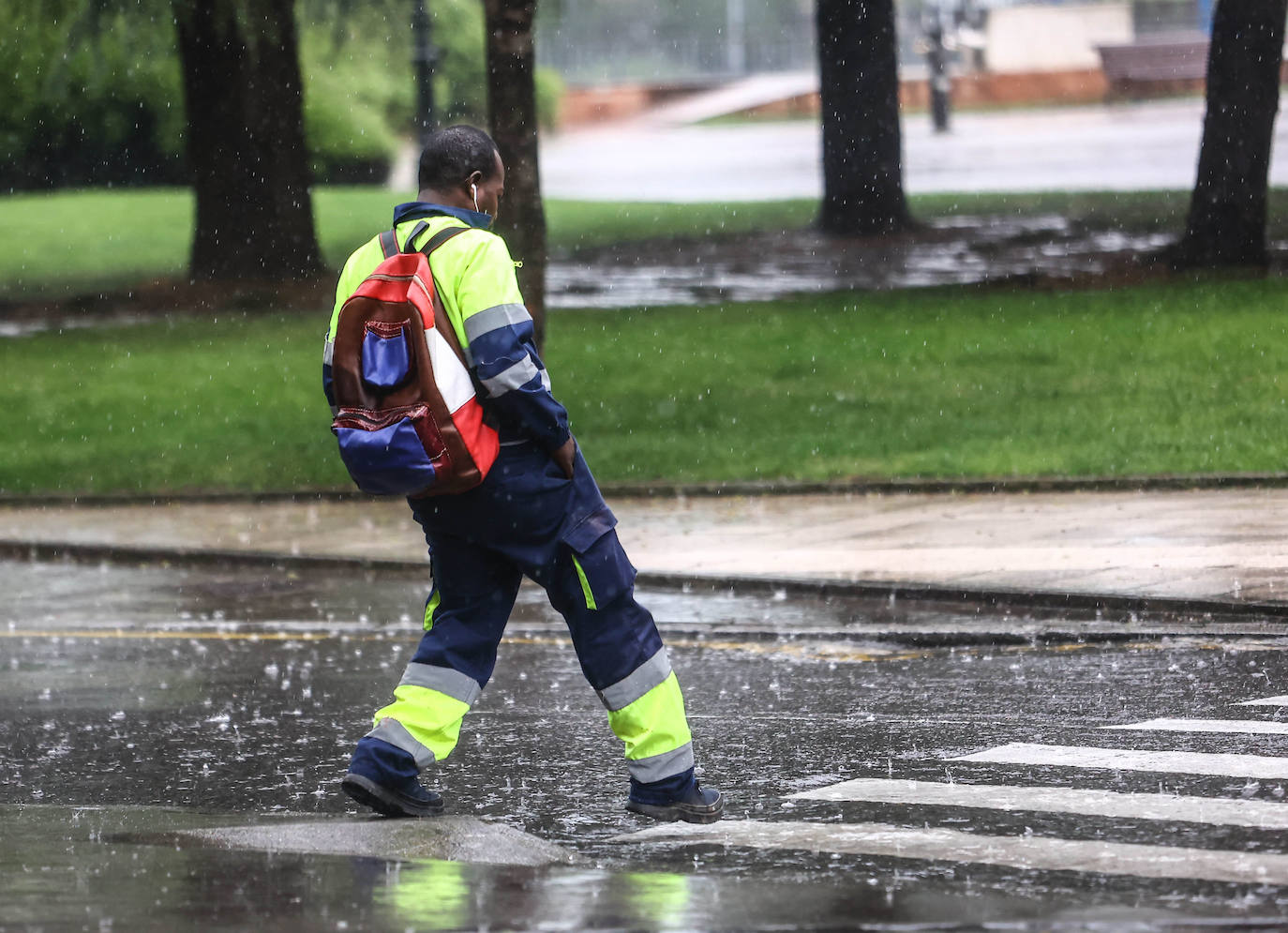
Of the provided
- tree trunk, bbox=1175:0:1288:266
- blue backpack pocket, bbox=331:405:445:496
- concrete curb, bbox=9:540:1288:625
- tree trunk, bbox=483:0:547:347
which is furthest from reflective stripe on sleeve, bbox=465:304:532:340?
tree trunk, bbox=1175:0:1288:266

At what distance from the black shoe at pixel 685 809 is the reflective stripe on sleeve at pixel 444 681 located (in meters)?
0.57

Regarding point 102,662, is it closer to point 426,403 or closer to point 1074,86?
point 426,403

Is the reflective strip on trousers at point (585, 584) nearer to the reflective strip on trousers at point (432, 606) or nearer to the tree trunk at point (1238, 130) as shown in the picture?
the reflective strip on trousers at point (432, 606)

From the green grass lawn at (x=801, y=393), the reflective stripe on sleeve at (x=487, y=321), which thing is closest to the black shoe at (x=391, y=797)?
the reflective stripe on sleeve at (x=487, y=321)

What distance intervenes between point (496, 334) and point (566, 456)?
0.40 meters

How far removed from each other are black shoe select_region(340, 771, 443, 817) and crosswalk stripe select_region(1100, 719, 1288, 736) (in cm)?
259

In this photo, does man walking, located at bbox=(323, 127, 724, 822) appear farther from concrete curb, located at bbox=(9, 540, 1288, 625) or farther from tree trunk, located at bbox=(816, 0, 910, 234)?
tree trunk, located at bbox=(816, 0, 910, 234)

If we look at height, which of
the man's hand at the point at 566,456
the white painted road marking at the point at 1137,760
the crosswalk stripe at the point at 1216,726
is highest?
the man's hand at the point at 566,456

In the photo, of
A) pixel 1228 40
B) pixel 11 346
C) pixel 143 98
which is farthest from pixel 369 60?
pixel 1228 40

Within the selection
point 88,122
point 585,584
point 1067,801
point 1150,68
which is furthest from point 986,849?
point 1150,68

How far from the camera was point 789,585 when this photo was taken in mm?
12211

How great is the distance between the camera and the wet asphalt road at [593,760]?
5461 mm

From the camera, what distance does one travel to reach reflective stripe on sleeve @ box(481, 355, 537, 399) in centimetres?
628

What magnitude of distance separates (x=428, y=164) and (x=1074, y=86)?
51676 mm
